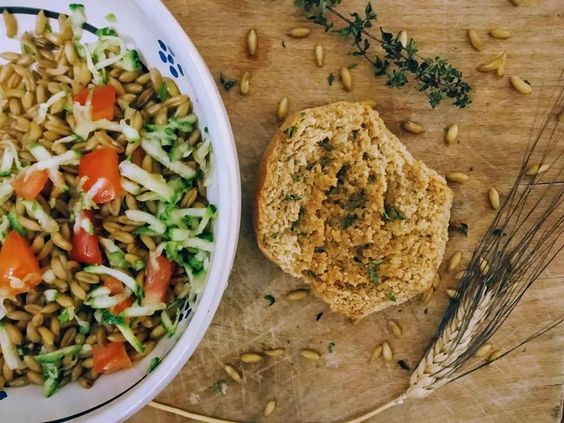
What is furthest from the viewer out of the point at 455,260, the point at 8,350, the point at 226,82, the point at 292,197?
the point at 455,260

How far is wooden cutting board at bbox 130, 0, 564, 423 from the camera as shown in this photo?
2.75 m

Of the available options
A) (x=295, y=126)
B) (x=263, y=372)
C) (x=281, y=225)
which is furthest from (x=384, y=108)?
(x=263, y=372)

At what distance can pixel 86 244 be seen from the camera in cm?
238

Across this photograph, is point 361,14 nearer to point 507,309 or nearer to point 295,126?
point 295,126

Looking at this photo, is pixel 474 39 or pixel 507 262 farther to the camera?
pixel 507 262

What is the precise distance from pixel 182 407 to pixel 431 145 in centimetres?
152

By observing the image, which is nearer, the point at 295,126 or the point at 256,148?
the point at 295,126

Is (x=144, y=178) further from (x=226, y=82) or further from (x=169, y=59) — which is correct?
(x=226, y=82)

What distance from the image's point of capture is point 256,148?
111 inches

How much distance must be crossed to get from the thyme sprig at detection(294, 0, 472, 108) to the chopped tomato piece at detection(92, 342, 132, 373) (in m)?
1.43

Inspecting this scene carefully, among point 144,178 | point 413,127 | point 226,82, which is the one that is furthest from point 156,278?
point 413,127

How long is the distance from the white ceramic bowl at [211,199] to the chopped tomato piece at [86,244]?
0.38m

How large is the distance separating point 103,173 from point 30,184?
26 centimetres

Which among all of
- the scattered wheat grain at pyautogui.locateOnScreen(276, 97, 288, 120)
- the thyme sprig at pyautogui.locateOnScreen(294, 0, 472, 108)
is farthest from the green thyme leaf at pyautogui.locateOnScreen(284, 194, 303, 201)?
the thyme sprig at pyautogui.locateOnScreen(294, 0, 472, 108)
